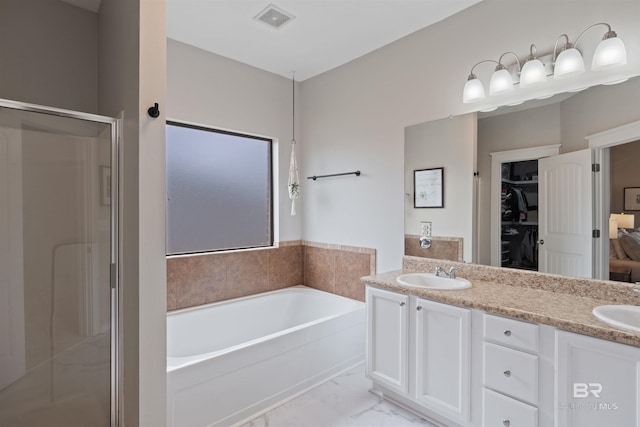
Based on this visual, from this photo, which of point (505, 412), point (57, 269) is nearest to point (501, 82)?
point (505, 412)

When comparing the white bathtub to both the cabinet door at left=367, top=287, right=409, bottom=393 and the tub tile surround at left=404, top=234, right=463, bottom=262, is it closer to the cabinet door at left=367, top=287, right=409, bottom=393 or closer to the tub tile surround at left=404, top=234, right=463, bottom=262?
the cabinet door at left=367, top=287, right=409, bottom=393

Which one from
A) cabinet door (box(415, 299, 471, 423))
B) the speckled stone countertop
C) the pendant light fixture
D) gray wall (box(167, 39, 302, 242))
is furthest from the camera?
the pendant light fixture

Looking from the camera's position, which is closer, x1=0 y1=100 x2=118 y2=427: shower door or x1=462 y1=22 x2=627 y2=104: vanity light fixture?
x1=0 y1=100 x2=118 y2=427: shower door

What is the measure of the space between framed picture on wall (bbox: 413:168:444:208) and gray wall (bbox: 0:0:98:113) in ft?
8.08

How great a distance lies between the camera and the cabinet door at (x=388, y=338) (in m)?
2.10

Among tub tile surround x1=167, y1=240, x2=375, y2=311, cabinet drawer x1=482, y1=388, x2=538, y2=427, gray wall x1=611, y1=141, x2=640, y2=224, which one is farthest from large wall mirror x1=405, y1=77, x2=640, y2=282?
tub tile surround x1=167, y1=240, x2=375, y2=311

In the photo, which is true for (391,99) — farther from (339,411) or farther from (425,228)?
(339,411)

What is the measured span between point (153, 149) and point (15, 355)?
1.23 meters

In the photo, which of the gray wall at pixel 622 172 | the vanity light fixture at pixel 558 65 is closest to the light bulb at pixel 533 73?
the vanity light fixture at pixel 558 65

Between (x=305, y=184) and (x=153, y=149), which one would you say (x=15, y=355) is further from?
(x=305, y=184)

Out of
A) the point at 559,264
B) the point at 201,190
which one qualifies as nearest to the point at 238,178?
the point at 201,190

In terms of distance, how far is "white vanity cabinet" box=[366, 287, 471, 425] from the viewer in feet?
6.02
